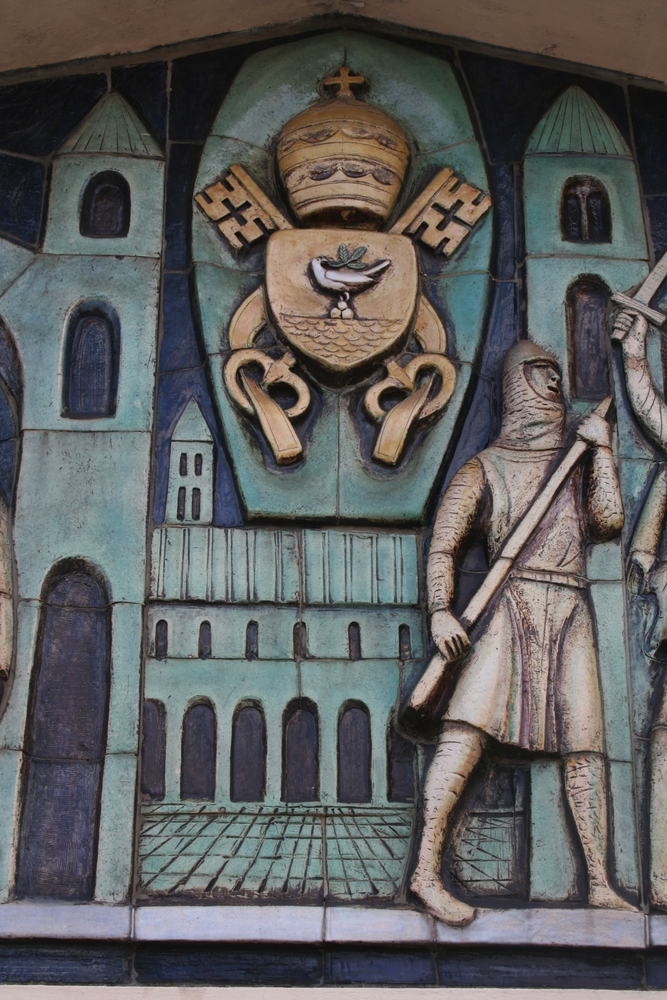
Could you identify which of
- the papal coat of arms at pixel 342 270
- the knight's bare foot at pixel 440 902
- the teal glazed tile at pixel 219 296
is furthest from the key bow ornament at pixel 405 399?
the knight's bare foot at pixel 440 902

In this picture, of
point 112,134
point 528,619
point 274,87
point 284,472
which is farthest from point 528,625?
point 112,134

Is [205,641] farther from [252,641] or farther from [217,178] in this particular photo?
[217,178]

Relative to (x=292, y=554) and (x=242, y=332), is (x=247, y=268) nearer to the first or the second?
A: (x=242, y=332)

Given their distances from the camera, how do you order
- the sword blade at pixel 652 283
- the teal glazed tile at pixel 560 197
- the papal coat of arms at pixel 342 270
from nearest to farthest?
the papal coat of arms at pixel 342 270, the sword blade at pixel 652 283, the teal glazed tile at pixel 560 197

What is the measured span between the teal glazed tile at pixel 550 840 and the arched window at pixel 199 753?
1.07 metres

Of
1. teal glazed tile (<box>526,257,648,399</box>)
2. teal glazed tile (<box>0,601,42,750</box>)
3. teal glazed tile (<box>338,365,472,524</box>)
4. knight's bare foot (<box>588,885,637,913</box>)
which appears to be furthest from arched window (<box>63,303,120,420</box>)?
knight's bare foot (<box>588,885,637,913</box>)

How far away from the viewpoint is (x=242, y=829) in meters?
5.31

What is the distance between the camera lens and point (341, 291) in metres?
5.97

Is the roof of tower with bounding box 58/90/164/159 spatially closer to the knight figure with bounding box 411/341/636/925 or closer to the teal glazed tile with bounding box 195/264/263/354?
the teal glazed tile with bounding box 195/264/263/354

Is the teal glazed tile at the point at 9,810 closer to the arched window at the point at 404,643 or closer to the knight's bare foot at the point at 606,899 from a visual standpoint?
the arched window at the point at 404,643

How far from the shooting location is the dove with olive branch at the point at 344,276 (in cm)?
596

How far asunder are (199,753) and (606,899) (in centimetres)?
141

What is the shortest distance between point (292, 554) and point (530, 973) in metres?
1.61

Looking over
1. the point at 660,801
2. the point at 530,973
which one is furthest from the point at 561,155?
the point at 530,973
